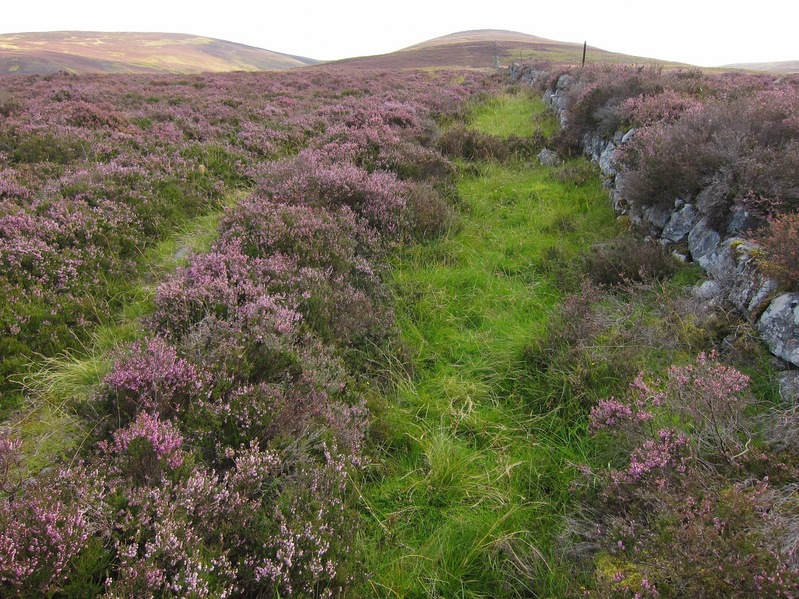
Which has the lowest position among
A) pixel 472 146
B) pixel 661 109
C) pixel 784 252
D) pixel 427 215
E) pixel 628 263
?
pixel 628 263

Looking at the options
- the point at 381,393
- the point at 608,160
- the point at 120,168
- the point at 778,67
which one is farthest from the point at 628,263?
the point at 778,67

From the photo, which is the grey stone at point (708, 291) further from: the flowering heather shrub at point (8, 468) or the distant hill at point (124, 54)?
the distant hill at point (124, 54)

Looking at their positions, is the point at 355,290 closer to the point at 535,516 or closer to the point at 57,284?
the point at 535,516

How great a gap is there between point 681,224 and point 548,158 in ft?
17.9

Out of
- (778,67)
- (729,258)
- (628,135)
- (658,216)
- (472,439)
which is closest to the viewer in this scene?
(472,439)

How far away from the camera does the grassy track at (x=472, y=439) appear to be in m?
2.77

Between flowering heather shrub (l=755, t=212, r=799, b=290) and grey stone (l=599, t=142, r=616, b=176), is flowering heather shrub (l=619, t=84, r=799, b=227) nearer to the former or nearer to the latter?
flowering heather shrub (l=755, t=212, r=799, b=290)

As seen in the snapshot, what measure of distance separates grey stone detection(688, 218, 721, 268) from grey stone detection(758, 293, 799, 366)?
59.1 inches

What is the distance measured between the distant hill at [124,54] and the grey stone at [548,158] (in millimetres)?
71327

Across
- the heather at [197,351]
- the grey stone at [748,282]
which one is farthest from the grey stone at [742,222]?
the heather at [197,351]

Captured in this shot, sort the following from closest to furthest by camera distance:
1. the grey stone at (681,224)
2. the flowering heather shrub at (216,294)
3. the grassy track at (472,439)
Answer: the grassy track at (472,439), the flowering heather shrub at (216,294), the grey stone at (681,224)

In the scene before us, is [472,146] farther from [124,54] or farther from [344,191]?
[124,54]

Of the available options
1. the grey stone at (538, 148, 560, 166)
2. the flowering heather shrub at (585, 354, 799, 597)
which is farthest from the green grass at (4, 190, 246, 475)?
the grey stone at (538, 148, 560, 166)

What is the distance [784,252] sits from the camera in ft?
11.9
